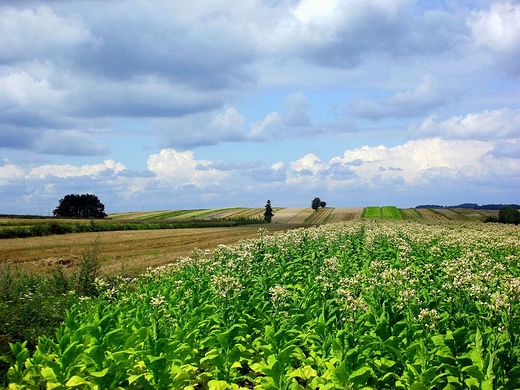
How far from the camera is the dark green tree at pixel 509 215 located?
81.4 m

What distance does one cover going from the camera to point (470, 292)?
30.2ft

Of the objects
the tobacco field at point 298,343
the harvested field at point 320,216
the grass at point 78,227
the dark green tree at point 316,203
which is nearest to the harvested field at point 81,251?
the grass at point 78,227

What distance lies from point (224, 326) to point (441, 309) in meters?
4.19

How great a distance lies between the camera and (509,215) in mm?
83250

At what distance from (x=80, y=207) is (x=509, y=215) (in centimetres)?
7312

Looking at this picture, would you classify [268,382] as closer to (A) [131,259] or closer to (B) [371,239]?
(B) [371,239]

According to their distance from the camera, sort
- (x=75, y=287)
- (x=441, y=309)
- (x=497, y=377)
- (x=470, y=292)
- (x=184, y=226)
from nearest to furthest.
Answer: (x=497, y=377)
(x=470, y=292)
(x=441, y=309)
(x=75, y=287)
(x=184, y=226)

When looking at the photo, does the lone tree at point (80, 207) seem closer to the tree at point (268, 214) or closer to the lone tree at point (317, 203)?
the tree at point (268, 214)

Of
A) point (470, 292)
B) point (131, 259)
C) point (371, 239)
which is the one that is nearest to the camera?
point (470, 292)

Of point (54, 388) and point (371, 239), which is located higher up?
point (371, 239)

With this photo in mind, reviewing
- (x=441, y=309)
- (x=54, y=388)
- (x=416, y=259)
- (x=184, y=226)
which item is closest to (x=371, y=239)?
(x=416, y=259)

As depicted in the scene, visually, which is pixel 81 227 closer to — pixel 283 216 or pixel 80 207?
pixel 80 207

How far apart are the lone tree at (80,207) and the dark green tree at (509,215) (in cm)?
6809

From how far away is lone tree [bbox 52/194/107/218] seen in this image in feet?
294
